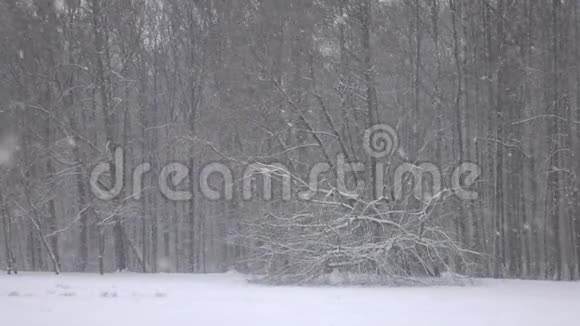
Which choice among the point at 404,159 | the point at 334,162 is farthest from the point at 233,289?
the point at 404,159

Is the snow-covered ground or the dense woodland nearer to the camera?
the snow-covered ground

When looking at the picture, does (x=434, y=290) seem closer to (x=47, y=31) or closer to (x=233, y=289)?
(x=233, y=289)

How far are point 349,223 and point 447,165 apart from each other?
4.94 metres

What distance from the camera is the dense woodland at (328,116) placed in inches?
651

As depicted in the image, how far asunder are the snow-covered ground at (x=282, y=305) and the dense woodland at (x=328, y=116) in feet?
9.33

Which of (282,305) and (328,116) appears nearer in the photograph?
(282,305)

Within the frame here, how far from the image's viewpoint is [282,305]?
34.3 ft

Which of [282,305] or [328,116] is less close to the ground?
[328,116]

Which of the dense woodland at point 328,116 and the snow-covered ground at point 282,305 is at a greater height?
the dense woodland at point 328,116

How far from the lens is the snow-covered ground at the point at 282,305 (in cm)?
891

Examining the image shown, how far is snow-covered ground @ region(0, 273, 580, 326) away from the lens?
891cm

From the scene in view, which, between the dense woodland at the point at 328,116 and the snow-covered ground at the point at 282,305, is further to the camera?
the dense woodland at the point at 328,116

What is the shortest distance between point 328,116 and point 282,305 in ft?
29.3

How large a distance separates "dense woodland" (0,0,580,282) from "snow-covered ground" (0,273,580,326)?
2.84 m
